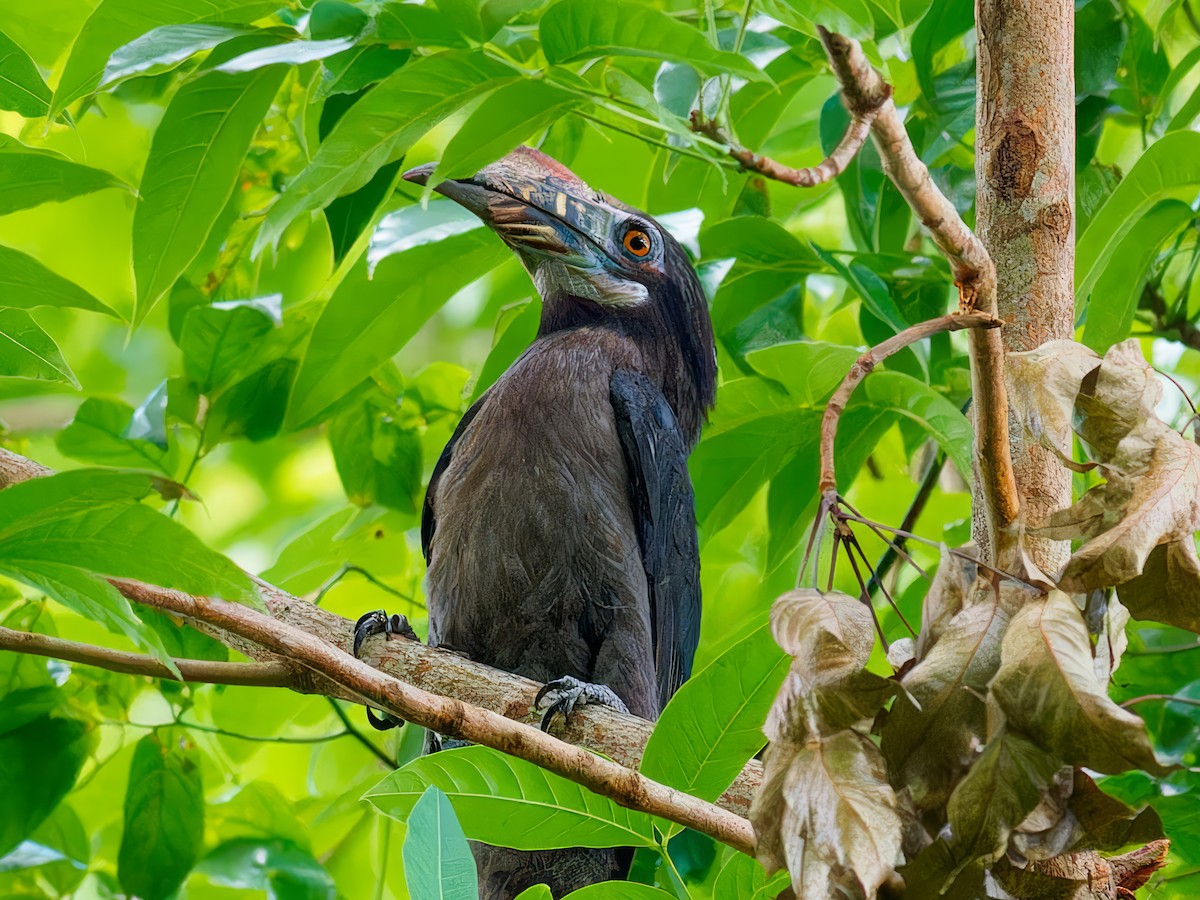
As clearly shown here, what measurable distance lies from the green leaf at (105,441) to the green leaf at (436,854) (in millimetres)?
1410

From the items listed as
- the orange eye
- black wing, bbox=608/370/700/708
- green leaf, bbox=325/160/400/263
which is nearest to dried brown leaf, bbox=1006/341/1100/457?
green leaf, bbox=325/160/400/263

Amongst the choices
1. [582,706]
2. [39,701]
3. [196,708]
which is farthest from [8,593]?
[582,706]

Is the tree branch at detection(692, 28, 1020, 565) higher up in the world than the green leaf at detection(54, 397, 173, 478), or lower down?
higher up

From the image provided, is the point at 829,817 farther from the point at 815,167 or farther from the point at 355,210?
the point at 355,210

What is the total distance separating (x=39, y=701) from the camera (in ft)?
7.50

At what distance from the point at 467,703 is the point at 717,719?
1.33ft

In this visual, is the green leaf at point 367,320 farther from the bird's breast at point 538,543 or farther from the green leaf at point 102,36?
the green leaf at point 102,36

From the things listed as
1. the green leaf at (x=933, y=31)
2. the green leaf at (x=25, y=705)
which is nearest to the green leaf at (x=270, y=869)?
the green leaf at (x=25, y=705)

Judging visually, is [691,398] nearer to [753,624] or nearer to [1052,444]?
[753,624]

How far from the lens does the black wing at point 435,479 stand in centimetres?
280

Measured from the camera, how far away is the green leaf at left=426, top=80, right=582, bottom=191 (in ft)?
4.94

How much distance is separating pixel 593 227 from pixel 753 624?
1.27 metres

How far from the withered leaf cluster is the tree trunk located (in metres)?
0.48

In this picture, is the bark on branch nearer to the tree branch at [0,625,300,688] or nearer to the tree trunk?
the tree branch at [0,625,300,688]
